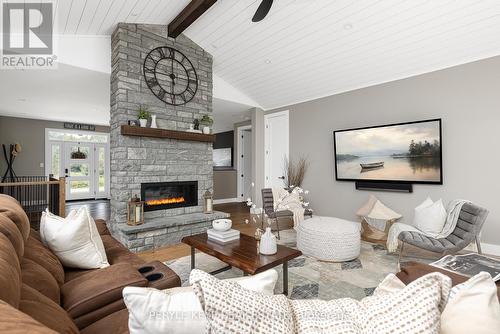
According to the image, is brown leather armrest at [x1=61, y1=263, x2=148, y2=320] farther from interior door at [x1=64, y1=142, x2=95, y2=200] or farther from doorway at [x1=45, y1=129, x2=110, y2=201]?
interior door at [x1=64, y1=142, x2=95, y2=200]

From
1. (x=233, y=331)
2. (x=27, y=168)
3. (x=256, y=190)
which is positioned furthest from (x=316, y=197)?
(x=27, y=168)

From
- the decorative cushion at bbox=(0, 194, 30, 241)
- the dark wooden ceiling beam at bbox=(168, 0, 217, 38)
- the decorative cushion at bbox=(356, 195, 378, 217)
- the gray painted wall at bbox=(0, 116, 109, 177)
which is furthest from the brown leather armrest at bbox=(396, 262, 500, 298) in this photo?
the gray painted wall at bbox=(0, 116, 109, 177)

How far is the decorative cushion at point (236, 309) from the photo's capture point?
69 cm

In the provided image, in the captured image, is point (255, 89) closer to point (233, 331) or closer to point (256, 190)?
point (256, 190)

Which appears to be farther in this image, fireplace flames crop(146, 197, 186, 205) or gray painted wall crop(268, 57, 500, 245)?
fireplace flames crop(146, 197, 186, 205)

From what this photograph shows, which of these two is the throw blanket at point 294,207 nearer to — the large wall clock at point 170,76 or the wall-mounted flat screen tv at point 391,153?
the wall-mounted flat screen tv at point 391,153

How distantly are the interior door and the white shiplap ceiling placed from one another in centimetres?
567

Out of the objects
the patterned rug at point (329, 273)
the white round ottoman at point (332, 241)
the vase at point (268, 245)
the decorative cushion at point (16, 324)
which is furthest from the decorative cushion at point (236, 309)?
the white round ottoman at point (332, 241)

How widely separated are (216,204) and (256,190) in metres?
1.86

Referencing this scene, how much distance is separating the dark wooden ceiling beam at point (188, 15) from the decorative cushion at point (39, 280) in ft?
10.6

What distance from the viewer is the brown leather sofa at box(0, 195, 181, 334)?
0.80 meters

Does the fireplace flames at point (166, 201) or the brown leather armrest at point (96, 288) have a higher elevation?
the fireplace flames at point (166, 201)

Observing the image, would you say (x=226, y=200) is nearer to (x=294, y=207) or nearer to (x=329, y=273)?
(x=294, y=207)

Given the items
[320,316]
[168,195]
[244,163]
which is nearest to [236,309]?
[320,316]
